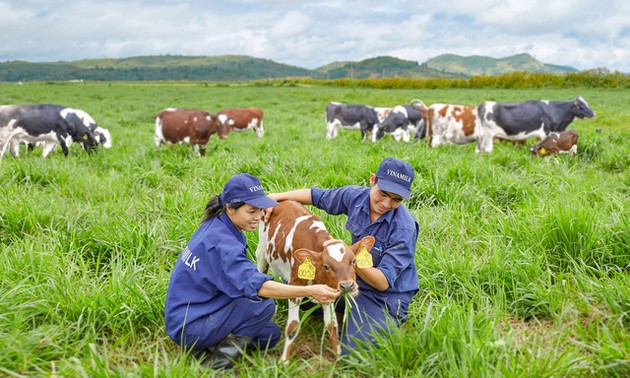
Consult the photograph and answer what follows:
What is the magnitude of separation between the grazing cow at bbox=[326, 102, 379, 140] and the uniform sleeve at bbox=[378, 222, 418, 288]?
466 inches

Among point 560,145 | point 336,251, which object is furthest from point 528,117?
point 336,251

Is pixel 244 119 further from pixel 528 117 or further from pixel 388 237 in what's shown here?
pixel 388 237

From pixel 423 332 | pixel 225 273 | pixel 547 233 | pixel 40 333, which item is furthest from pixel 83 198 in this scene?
pixel 547 233

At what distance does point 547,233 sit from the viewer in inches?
154

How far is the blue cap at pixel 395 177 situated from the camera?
3146 millimetres

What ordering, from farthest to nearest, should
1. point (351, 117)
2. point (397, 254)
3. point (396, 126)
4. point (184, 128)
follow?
point (351, 117), point (396, 126), point (184, 128), point (397, 254)

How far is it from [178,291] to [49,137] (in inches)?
334

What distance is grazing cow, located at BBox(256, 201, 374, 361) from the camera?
2.66m

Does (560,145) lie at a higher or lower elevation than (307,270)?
lower

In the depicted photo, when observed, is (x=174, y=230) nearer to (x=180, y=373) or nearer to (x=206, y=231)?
(x=206, y=231)

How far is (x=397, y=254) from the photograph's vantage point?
10.2 ft

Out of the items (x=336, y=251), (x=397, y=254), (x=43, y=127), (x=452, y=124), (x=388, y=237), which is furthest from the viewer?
(x=452, y=124)

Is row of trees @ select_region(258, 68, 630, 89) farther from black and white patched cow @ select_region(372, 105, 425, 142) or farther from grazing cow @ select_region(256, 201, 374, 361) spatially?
grazing cow @ select_region(256, 201, 374, 361)

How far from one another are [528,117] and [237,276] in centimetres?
962
